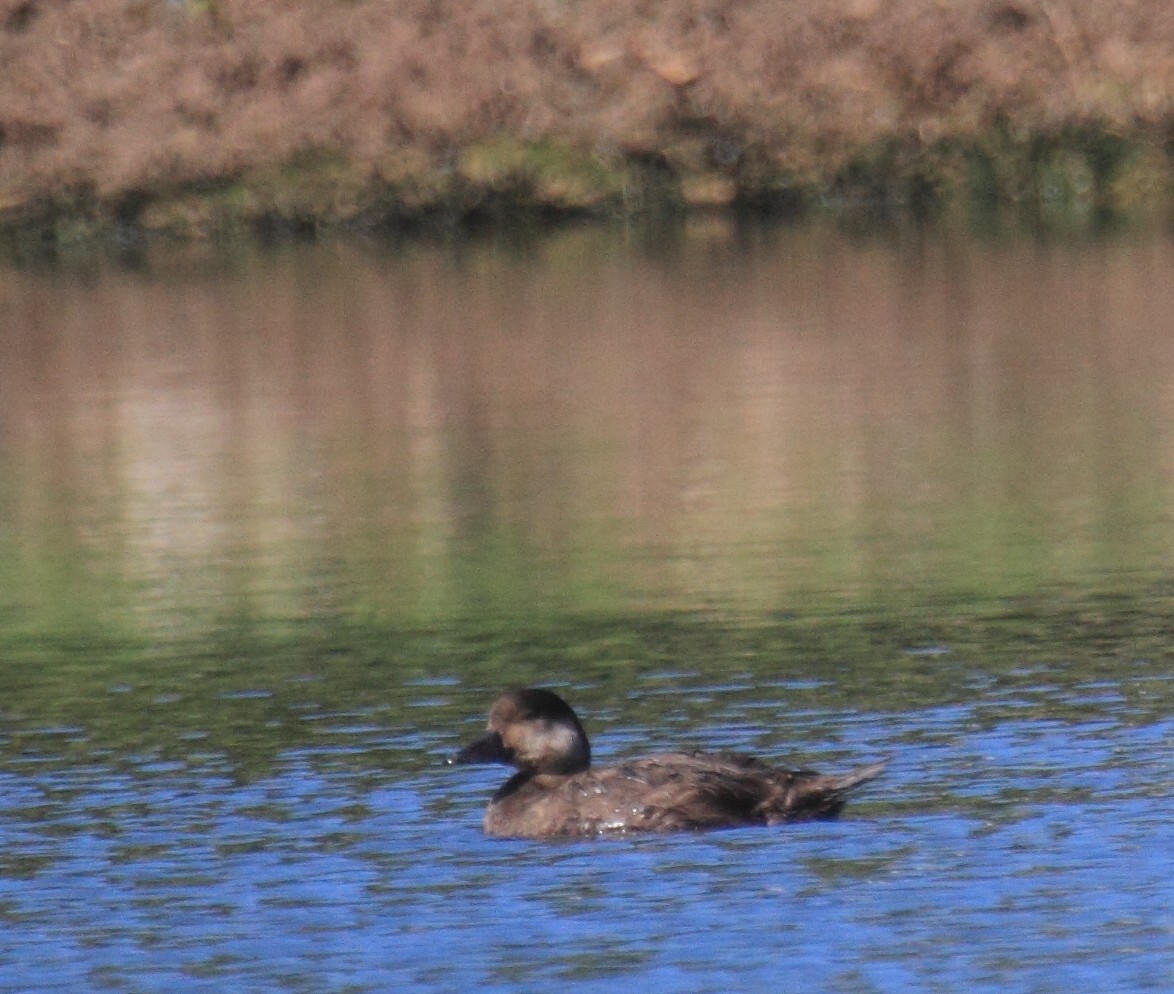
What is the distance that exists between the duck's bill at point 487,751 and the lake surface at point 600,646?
25 centimetres

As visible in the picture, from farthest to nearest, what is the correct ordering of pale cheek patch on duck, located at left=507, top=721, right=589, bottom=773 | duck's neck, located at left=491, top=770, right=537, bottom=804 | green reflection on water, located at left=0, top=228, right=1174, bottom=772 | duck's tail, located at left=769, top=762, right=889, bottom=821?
green reflection on water, located at left=0, top=228, right=1174, bottom=772, pale cheek patch on duck, located at left=507, top=721, right=589, bottom=773, duck's neck, located at left=491, top=770, right=537, bottom=804, duck's tail, located at left=769, top=762, right=889, bottom=821

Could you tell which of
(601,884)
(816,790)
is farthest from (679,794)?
(601,884)

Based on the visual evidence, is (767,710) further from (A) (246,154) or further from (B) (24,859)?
(A) (246,154)

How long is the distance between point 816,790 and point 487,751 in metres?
1.49

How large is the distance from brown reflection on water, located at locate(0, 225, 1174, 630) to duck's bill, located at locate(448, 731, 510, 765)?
5.17m

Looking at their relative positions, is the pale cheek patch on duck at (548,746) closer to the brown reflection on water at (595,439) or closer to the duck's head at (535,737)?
the duck's head at (535,737)

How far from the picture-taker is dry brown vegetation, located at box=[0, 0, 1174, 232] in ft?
210

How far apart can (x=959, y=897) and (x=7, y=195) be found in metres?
57.2

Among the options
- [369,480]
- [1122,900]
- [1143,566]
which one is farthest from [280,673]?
[369,480]

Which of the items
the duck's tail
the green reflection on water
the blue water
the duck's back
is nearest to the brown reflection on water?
the green reflection on water

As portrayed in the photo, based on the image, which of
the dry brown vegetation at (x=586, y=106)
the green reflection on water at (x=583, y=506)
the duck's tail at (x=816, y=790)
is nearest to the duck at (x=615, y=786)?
the duck's tail at (x=816, y=790)

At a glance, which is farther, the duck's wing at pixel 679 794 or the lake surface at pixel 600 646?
the duck's wing at pixel 679 794

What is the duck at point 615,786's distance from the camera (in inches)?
457

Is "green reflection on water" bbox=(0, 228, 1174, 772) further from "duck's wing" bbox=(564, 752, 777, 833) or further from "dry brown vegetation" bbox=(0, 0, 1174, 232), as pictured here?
"dry brown vegetation" bbox=(0, 0, 1174, 232)
